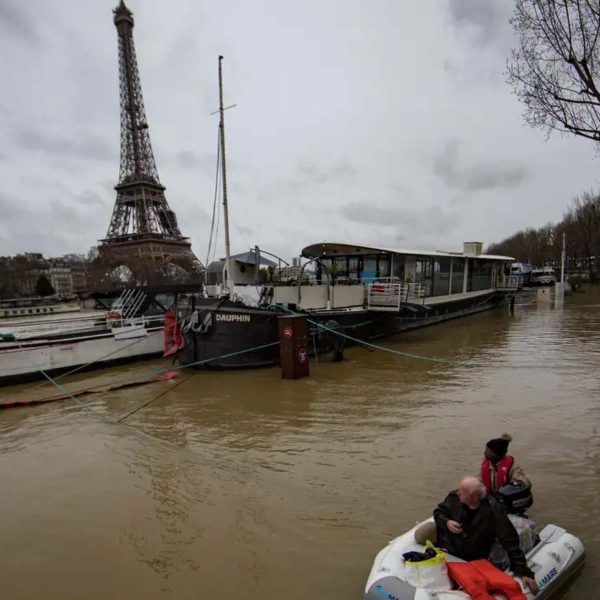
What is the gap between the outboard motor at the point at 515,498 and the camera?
4652mm

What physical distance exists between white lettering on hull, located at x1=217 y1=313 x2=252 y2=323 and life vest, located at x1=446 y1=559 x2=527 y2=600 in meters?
10.1

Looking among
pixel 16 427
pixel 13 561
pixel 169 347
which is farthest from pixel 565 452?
pixel 169 347

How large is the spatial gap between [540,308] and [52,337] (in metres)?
29.9

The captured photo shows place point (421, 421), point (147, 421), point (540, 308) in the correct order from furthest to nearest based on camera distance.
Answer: point (540, 308) → point (147, 421) → point (421, 421)

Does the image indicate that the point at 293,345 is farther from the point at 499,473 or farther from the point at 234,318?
the point at 499,473

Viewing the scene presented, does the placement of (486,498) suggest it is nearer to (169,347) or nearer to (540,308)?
(169,347)

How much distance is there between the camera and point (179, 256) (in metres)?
68.8

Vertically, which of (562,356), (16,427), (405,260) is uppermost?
(405,260)

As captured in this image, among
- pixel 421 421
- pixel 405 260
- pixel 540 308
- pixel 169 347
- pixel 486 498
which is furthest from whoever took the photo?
pixel 540 308

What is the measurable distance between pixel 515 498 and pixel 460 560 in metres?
1.16

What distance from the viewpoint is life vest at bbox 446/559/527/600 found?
3.48m

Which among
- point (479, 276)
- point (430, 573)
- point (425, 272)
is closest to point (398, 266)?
point (425, 272)

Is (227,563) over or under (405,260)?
under

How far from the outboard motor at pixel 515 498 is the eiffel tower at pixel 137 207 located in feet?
196
